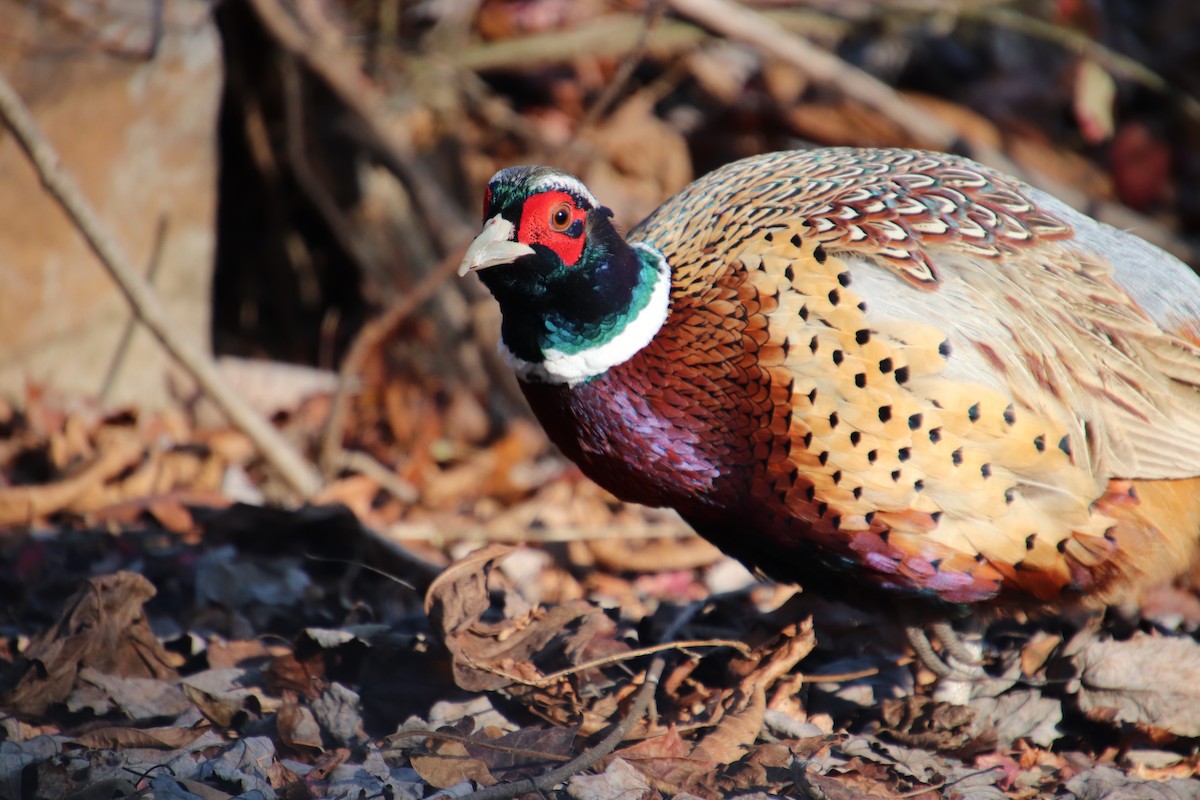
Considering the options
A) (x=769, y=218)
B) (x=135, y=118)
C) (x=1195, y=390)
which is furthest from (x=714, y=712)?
(x=135, y=118)

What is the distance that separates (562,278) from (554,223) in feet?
0.48

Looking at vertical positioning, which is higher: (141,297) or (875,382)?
(875,382)

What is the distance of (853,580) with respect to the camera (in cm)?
305

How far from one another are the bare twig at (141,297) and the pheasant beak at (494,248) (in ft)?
6.33

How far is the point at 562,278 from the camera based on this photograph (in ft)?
9.52

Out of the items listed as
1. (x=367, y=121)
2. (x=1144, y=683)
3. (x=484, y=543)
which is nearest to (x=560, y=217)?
(x=1144, y=683)

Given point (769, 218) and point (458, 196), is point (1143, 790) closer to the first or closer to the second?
point (769, 218)

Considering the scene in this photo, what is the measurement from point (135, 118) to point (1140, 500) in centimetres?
412

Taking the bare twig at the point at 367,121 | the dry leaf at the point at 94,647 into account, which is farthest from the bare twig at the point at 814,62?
the dry leaf at the point at 94,647

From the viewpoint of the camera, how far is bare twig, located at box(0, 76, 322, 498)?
3.99 m

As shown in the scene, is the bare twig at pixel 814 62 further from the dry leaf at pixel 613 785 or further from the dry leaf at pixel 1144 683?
the dry leaf at pixel 613 785

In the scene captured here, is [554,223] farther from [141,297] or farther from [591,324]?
[141,297]

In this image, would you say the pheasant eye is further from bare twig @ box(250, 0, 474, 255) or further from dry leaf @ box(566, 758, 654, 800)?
bare twig @ box(250, 0, 474, 255)

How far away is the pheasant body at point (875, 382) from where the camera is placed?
2.83m
